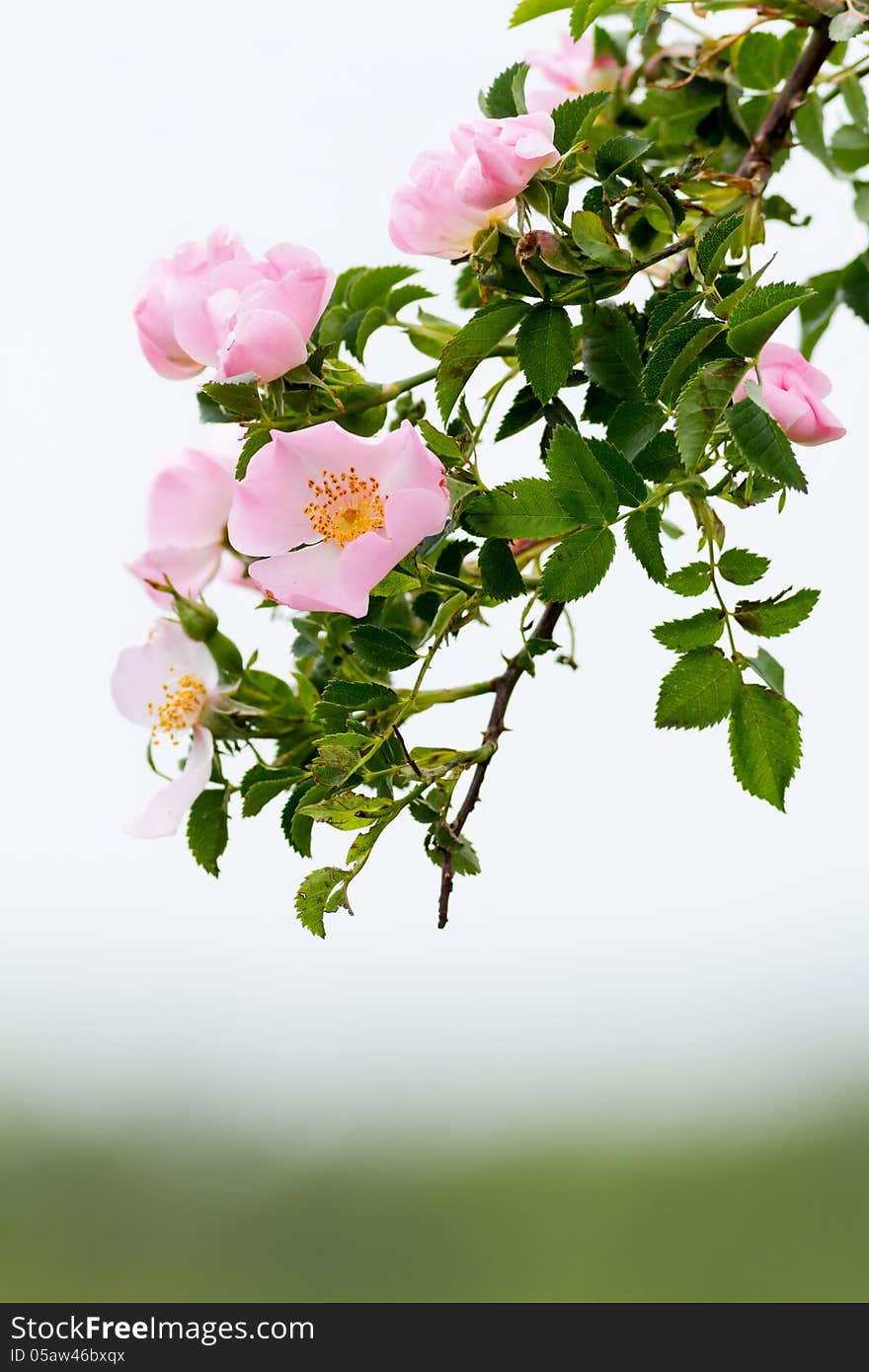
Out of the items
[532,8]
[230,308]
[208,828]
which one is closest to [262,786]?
[208,828]

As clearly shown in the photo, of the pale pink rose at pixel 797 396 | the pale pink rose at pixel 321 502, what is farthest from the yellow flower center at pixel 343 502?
the pale pink rose at pixel 797 396

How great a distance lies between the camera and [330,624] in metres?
0.42

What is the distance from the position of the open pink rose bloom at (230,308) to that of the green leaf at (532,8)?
0.13 m

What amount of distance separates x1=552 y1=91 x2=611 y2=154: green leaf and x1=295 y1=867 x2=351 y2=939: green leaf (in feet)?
0.66

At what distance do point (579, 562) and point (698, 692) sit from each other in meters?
0.06

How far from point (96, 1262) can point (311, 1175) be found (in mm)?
924

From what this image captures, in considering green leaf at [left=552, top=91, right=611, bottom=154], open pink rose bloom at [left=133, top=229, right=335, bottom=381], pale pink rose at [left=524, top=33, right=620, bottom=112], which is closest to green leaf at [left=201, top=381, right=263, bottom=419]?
open pink rose bloom at [left=133, top=229, right=335, bottom=381]

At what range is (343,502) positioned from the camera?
1.19 feet

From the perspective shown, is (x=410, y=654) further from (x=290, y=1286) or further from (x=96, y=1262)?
(x=290, y=1286)

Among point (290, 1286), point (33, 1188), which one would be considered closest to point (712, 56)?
point (33, 1188)

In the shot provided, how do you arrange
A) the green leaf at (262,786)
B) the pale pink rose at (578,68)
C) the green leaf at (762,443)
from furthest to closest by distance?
1. the pale pink rose at (578,68)
2. the green leaf at (262,786)
3. the green leaf at (762,443)

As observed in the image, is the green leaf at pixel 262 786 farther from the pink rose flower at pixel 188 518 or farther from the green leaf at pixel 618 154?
the green leaf at pixel 618 154

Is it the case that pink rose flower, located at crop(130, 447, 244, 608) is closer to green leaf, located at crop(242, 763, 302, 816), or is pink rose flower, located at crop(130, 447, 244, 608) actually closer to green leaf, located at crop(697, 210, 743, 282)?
green leaf, located at crop(242, 763, 302, 816)

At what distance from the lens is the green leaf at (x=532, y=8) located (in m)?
0.45
